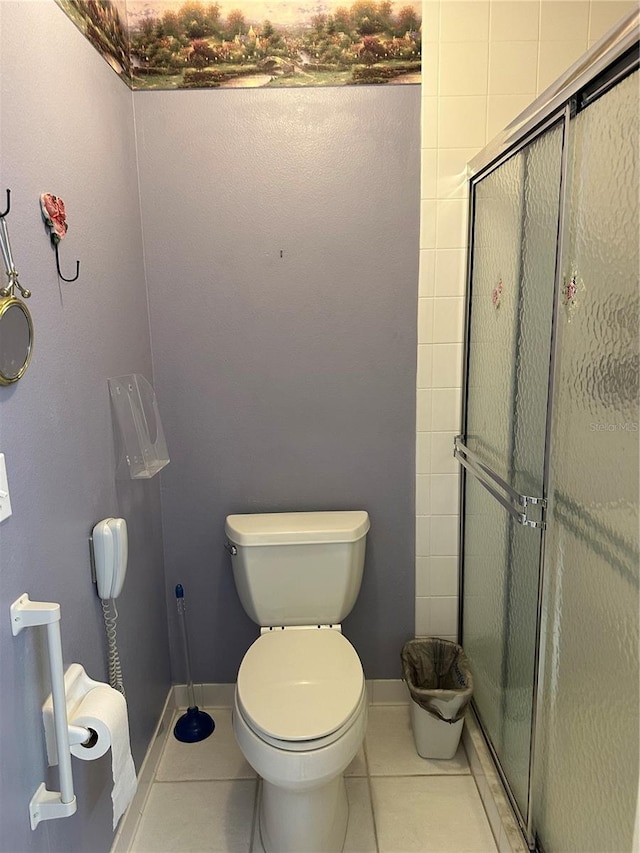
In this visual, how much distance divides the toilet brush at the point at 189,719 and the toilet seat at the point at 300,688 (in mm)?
431

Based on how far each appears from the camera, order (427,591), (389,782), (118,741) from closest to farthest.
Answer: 1. (118,741)
2. (389,782)
3. (427,591)

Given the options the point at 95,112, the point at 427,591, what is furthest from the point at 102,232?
the point at 427,591

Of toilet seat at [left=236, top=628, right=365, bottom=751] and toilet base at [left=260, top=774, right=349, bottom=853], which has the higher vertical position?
toilet seat at [left=236, top=628, right=365, bottom=751]

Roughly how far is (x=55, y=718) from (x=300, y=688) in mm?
650

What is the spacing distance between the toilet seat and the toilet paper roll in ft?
1.07

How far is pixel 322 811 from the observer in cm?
152

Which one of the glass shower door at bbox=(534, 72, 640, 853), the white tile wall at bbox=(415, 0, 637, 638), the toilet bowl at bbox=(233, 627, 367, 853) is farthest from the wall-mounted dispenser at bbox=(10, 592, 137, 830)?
the white tile wall at bbox=(415, 0, 637, 638)

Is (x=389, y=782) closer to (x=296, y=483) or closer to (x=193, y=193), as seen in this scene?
(x=296, y=483)

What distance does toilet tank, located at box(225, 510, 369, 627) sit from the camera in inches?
72.9

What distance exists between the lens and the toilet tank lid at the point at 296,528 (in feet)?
6.05

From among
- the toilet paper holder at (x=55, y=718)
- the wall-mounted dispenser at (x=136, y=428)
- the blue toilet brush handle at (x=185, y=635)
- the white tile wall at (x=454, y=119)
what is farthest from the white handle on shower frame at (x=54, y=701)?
the white tile wall at (x=454, y=119)

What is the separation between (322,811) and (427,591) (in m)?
0.81

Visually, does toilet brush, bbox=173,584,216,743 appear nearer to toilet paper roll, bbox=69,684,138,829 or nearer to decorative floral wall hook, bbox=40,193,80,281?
toilet paper roll, bbox=69,684,138,829

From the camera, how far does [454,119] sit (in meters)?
1.82
